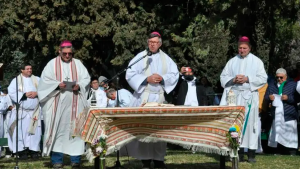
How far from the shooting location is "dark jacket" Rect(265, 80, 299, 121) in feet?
52.3

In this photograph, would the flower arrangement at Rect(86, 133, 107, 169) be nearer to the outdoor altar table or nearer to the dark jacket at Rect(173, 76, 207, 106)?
the outdoor altar table

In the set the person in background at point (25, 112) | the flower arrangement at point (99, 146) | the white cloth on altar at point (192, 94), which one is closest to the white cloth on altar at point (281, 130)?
the white cloth on altar at point (192, 94)

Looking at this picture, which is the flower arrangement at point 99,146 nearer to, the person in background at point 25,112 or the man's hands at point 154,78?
the man's hands at point 154,78

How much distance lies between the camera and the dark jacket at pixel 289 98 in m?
15.9

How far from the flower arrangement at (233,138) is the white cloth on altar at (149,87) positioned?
162 centimetres

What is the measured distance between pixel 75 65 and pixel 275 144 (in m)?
5.89

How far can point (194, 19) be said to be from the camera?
25094mm

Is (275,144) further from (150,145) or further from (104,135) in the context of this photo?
(104,135)

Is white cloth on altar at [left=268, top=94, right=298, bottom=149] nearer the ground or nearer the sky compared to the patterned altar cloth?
nearer the ground

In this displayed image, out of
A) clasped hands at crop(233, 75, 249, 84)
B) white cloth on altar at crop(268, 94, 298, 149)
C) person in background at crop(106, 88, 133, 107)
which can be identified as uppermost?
clasped hands at crop(233, 75, 249, 84)

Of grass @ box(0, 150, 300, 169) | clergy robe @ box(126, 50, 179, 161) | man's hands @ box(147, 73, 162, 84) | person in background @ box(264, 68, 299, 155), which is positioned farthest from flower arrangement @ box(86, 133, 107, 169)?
person in background @ box(264, 68, 299, 155)

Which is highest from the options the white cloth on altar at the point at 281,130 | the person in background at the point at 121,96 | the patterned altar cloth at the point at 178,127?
the person in background at the point at 121,96

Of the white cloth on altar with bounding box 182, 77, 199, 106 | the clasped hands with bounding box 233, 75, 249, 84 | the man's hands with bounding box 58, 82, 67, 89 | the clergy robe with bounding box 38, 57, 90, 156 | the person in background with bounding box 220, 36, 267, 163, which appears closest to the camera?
the man's hands with bounding box 58, 82, 67, 89

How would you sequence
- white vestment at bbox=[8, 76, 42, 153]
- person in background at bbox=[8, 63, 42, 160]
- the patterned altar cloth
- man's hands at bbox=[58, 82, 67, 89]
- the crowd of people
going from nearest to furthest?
the patterned altar cloth
the crowd of people
man's hands at bbox=[58, 82, 67, 89]
person in background at bbox=[8, 63, 42, 160]
white vestment at bbox=[8, 76, 42, 153]
